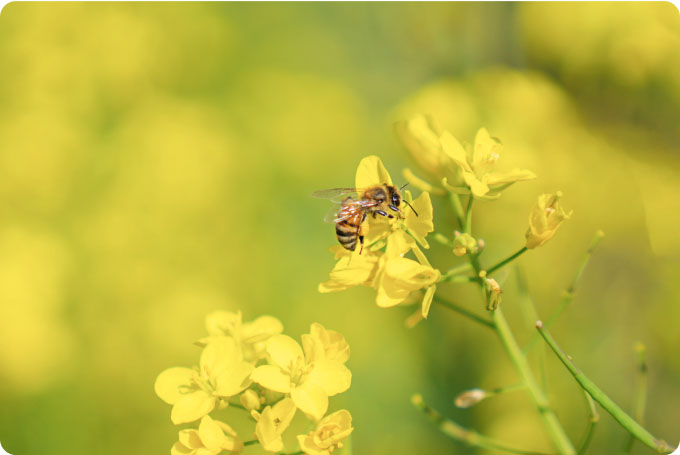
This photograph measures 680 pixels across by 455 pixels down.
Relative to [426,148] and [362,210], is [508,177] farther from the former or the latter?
[362,210]

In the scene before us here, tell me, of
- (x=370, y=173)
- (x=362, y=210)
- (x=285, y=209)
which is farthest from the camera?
(x=285, y=209)

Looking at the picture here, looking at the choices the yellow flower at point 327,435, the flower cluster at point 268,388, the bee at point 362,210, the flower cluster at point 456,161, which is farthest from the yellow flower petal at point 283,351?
the flower cluster at point 456,161

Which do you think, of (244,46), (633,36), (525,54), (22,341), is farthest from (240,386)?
(244,46)

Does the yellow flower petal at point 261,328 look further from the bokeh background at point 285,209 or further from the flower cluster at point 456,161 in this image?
the bokeh background at point 285,209

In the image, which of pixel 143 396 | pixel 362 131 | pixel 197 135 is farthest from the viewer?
pixel 362 131

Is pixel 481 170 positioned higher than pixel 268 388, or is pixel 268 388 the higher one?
pixel 481 170

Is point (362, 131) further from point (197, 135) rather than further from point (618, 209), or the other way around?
point (618, 209)

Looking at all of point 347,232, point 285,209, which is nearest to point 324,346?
point 347,232
